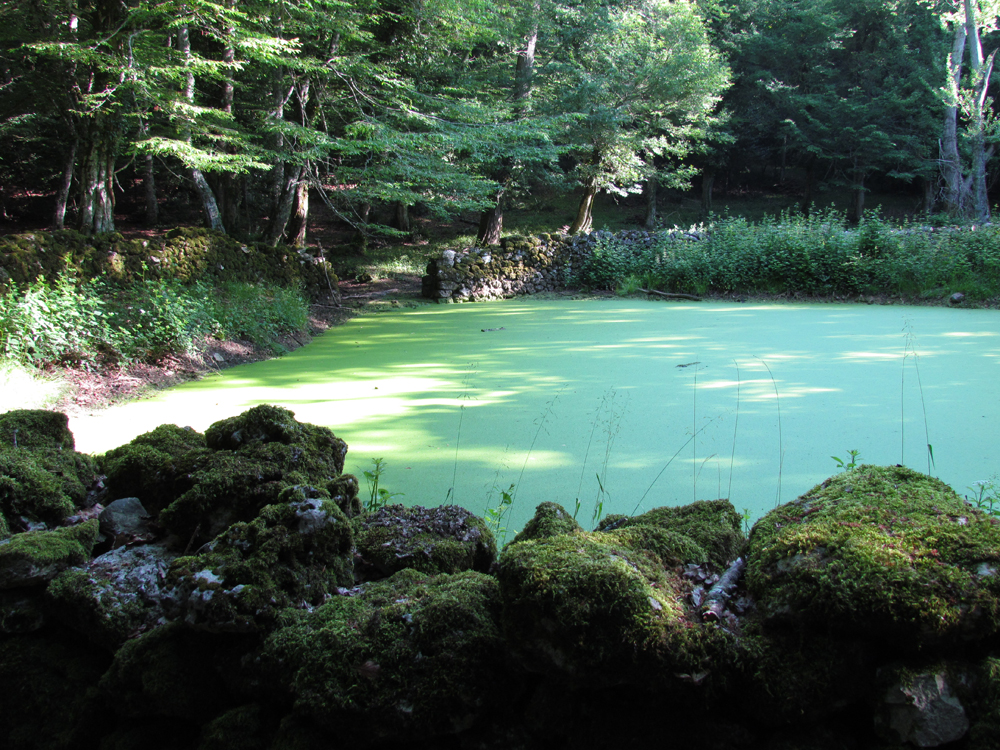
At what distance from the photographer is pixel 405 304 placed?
30.8ft

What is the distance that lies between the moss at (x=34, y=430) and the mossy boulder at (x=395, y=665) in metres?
1.24

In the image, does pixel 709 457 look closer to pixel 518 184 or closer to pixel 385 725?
pixel 385 725

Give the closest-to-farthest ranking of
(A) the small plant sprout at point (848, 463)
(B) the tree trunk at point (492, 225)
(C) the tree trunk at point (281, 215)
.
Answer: (A) the small plant sprout at point (848, 463) → (C) the tree trunk at point (281, 215) → (B) the tree trunk at point (492, 225)

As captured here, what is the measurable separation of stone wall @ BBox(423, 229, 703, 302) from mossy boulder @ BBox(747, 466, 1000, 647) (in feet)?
29.2

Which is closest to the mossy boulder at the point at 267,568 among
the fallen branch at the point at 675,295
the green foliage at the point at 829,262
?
the fallen branch at the point at 675,295

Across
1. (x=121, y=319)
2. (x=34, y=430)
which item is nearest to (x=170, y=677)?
(x=34, y=430)

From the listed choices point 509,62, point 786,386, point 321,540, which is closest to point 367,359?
point 786,386

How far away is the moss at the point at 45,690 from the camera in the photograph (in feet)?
3.89

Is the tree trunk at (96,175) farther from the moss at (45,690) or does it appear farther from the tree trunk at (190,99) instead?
the moss at (45,690)

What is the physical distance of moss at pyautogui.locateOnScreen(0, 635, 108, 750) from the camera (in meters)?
1.18

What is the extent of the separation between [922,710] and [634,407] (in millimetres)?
2681

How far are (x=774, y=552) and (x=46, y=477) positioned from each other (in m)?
1.67

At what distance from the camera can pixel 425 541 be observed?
5.00 feet

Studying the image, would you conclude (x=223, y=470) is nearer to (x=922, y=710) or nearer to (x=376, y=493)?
(x=376, y=493)
